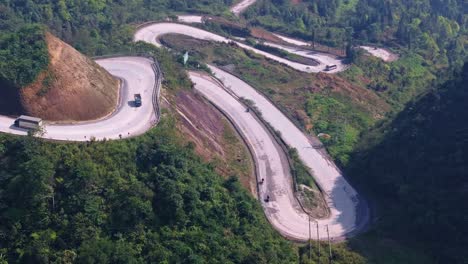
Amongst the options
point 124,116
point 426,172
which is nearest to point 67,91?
point 124,116

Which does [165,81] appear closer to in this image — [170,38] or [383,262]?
[383,262]

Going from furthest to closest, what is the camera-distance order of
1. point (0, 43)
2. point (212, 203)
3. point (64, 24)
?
point (64, 24)
point (0, 43)
point (212, 203)

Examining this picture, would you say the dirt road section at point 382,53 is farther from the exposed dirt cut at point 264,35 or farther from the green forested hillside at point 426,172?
the green forested hillside at point 426,172

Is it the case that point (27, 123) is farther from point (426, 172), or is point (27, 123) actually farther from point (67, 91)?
point (426, 172)

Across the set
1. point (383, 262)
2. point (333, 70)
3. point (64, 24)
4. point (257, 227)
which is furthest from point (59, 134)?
point (333, 70)

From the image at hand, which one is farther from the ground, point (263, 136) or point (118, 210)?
point (118, 210)

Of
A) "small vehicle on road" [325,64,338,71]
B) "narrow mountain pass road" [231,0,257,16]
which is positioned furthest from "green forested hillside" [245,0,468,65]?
"small vehicle on road" [325,64,338,71]

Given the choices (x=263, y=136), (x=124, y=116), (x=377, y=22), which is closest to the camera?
(x=124, y=116)
